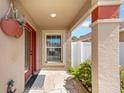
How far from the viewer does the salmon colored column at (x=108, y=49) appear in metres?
3.23

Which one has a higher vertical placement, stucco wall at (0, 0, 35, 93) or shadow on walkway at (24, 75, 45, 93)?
stucco wall at (0, 0, 35, 93)

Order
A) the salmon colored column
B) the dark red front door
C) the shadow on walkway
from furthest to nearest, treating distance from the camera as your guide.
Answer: the dark red front door
the shadow on walkway
the salmon colored column

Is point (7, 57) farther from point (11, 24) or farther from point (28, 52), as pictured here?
point (28, 52)

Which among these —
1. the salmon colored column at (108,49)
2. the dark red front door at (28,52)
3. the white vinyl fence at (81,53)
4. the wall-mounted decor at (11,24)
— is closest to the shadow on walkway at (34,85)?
the dark red front door at (28,52)

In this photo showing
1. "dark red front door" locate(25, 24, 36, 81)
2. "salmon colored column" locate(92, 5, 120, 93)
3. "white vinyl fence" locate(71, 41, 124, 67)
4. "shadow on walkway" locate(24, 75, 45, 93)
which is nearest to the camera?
"salmon colored column" locate(92, 5, 120, 93)

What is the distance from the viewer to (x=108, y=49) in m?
3.26

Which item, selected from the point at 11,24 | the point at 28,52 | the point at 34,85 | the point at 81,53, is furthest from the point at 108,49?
the point at 81,53

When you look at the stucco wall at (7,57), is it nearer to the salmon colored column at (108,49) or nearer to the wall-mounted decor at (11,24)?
the wall-mounted decor at (11,24)

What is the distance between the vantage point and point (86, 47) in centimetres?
916

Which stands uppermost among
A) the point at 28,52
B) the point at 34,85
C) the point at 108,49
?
the point at 108,49

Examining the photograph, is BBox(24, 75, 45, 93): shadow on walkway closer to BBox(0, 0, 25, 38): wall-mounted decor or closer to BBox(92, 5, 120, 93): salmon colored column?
BBox(0, 0, 25, 38): wall-mounted decor

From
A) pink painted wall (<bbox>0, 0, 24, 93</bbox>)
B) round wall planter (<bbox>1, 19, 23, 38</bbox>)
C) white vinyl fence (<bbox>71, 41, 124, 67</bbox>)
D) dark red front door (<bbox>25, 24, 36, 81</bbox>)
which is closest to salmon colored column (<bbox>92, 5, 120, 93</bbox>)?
round wall planter (<bbox>1, 19, 23, 38</bbox>)

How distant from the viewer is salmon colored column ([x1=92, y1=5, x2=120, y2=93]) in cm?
323

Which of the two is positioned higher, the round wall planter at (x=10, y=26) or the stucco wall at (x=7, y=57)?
the round wall planter at (x=10, y=26)
